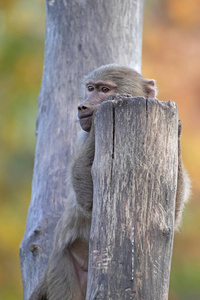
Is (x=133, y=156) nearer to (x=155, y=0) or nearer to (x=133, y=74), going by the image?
(x=133, y=74)

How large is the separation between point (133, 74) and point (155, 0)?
804 cm

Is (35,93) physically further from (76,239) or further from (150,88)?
(76,239)

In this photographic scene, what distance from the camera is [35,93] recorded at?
1204cm

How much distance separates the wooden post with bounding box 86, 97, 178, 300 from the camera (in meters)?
3.33

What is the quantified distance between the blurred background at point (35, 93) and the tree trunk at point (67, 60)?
16.4 ft

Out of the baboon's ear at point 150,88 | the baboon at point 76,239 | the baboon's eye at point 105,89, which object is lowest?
the baboon at point 76,239

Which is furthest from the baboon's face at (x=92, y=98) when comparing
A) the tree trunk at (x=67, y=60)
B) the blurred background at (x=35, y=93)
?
the blurred background at (x=35, y=93)

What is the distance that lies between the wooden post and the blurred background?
296 inches

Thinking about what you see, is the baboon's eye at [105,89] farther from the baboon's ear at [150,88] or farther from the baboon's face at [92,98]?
the baboon's ear at [150,88]

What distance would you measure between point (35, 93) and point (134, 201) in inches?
351

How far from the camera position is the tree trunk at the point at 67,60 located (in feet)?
19.0

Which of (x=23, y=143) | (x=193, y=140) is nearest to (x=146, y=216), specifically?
(x=193, y=140)

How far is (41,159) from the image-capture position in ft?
19.6

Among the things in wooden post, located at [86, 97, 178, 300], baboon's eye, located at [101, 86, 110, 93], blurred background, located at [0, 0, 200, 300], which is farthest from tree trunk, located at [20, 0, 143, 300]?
blurred background, located at [0, 0, 200, 300]
